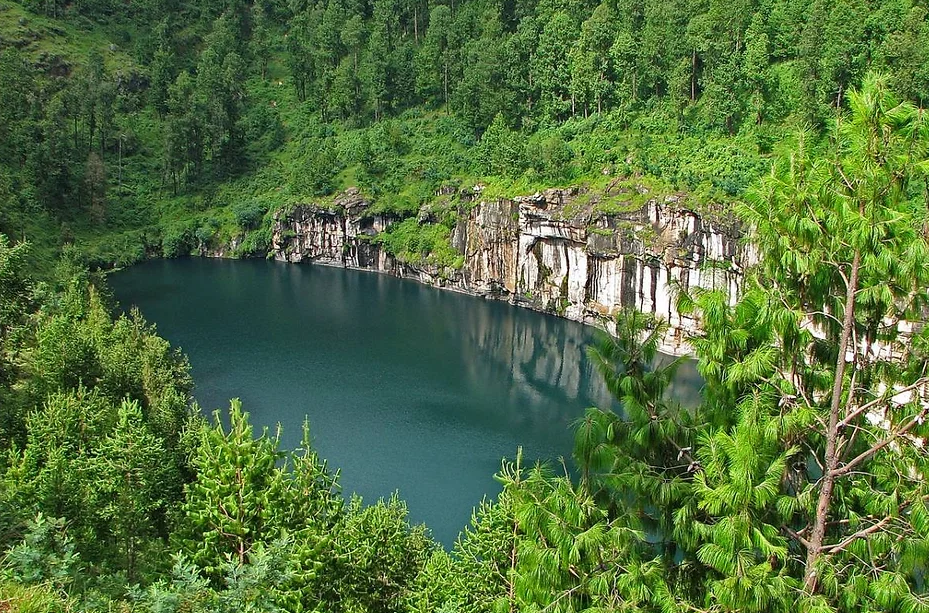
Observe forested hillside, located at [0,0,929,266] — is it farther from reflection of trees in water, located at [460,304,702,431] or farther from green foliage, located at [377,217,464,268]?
reflection of trees in water, located at [460,304,702,431]

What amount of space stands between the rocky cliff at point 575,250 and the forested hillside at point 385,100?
2211mm

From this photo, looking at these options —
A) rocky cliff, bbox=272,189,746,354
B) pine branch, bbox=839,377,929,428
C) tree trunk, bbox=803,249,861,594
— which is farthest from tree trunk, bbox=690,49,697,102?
pine branch, bbox=839,377,929,428

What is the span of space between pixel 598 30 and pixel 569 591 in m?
63.4

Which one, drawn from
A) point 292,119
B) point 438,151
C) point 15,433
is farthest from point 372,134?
point 15,433

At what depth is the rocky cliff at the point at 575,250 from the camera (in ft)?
171

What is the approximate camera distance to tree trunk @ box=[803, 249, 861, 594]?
8.43 m

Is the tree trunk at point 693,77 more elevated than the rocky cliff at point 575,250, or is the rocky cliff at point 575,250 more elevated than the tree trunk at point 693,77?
the tree trunk at point 693,77

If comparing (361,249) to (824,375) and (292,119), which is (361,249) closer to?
(292,119)

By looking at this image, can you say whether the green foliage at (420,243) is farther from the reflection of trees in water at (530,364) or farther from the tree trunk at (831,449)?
the tree trunk at (831,449)

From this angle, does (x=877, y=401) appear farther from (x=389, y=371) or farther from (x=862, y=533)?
(x=389, y=371)

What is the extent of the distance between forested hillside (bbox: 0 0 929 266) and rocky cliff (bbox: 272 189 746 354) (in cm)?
221

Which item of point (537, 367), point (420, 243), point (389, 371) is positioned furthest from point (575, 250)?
point (389, 371)

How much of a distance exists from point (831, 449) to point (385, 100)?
7946 centimetres

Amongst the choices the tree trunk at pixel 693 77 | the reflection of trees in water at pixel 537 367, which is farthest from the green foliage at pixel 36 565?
the tree trunk at pixel 693 77
